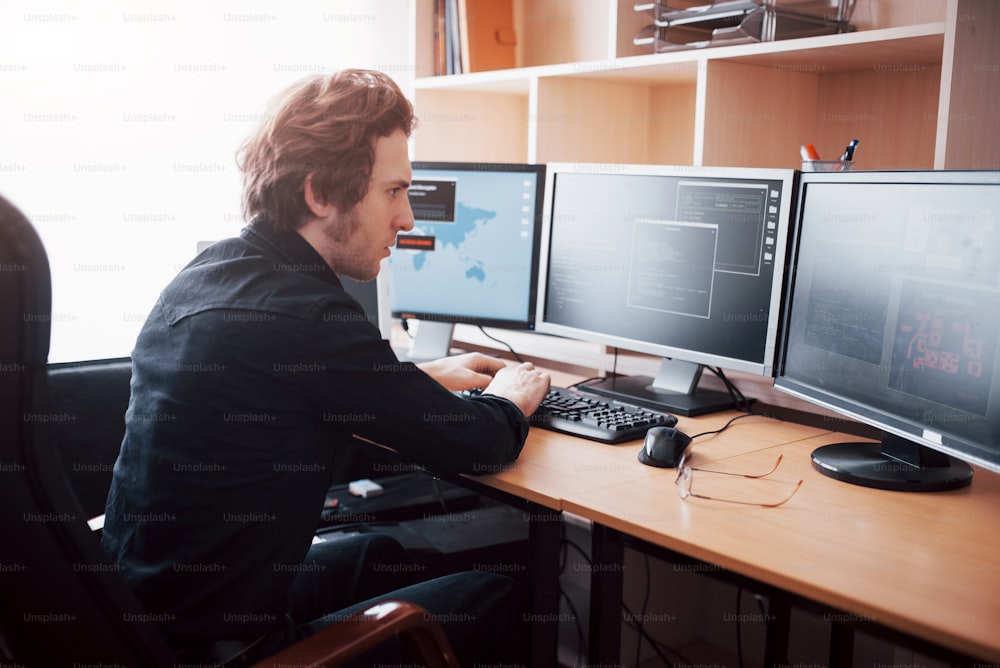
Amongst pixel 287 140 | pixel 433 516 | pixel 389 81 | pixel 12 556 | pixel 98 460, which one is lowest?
pixel 433 516

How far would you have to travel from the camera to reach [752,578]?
1158 mm

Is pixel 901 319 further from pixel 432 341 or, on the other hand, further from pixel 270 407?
pixel 432 341

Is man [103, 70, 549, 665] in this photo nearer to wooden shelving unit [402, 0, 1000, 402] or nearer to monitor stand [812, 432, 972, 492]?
monitor stand [812, 432, 972, 492]

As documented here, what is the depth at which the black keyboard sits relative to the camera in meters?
1.70

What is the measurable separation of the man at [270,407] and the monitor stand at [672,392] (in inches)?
20.2

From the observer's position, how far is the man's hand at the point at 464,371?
185 cm

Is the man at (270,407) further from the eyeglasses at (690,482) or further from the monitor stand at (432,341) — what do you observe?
the monitor stand at (432,341)

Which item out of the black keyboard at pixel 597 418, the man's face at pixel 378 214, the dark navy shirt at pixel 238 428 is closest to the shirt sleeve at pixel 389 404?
the dark navy shirt at pixel 238 428

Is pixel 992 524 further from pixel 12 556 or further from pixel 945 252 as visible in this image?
pixel 12 556

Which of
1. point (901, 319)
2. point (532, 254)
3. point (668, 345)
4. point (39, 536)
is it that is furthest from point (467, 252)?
point (39, 536)

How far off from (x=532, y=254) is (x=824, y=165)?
27.2 inches

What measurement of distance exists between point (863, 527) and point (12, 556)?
1077 millimetres

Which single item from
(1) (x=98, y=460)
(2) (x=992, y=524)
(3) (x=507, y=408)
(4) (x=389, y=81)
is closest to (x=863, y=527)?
(2) (x=992, y=524)

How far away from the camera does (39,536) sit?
93 cm
